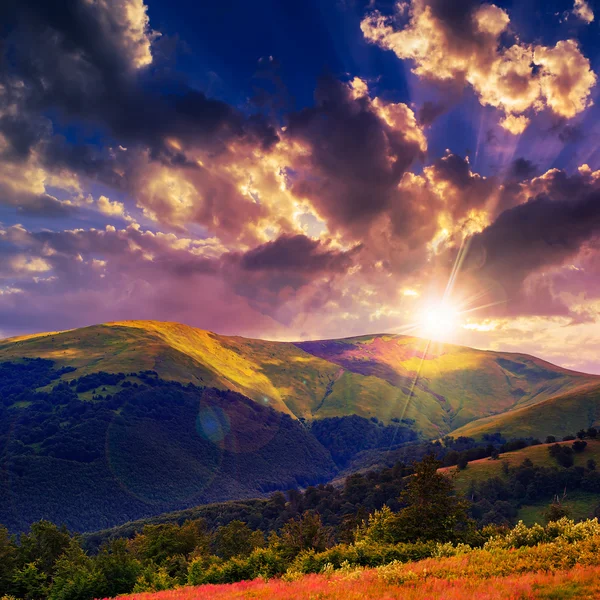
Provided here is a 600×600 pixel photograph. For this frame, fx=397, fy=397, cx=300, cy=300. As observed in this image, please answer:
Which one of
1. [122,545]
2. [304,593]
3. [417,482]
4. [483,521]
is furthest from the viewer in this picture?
[483,521]

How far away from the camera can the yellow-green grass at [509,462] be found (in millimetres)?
156750

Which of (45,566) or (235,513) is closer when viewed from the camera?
(45,566)

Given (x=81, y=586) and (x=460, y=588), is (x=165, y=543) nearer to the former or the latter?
(x=81, y=586)

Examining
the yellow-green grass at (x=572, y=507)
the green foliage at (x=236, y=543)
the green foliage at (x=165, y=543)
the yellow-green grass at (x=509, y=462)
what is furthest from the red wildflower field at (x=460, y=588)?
the yellow-green grass at (x=509, y=462)

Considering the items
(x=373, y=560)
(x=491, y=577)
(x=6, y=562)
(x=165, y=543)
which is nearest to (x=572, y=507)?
(x=165, y=543)

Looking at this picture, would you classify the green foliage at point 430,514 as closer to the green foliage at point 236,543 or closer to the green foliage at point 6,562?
the green foliage at point 236,543

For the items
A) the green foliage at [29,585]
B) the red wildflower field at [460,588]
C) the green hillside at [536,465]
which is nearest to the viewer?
the red wildflower field at [460,588]

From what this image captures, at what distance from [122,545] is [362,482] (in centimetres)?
15050

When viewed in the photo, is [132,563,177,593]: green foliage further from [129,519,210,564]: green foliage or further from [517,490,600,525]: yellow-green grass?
[517,490,600,525]: yellow-green grass

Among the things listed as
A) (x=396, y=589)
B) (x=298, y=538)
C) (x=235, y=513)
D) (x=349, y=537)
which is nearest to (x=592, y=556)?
(x=396, y=589)

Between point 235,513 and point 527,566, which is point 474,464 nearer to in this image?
point 235,513

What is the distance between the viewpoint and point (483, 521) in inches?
5010

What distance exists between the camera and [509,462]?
166 metres

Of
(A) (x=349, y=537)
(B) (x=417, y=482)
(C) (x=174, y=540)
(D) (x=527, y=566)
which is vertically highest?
(D) (x=527, y=566)
